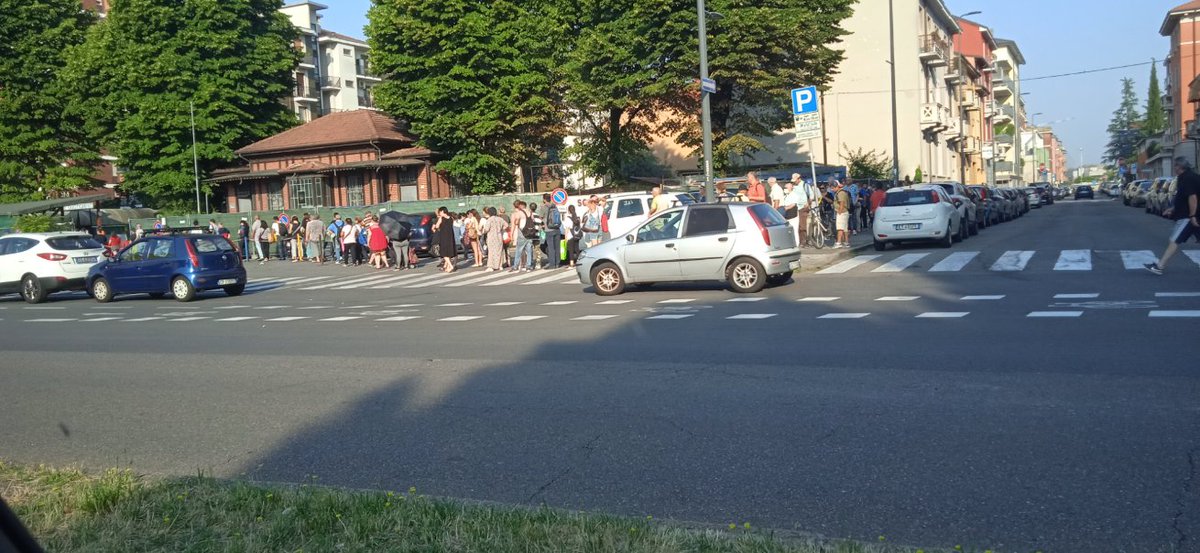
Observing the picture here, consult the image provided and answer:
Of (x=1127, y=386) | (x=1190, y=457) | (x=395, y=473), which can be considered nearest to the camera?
(x=1190, y=457)

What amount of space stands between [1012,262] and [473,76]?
105 ft

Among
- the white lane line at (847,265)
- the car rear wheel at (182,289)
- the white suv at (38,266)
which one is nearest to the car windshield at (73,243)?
the white suv at (38,266)

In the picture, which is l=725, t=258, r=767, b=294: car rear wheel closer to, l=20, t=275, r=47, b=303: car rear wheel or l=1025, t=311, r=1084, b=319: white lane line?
l=1025, t=311, r=1084, b=319: white lane line

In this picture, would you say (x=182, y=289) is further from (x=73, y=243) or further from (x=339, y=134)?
(x=339, y=134)

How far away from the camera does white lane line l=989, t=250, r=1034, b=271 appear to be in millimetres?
19281

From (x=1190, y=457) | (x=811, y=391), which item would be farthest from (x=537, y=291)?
(x=1190, y=457)

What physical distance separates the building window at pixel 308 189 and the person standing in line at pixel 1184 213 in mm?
46269

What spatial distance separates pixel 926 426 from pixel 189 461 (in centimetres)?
495

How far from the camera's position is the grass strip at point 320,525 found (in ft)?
15.1

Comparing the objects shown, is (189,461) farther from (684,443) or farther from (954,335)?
(954,335)

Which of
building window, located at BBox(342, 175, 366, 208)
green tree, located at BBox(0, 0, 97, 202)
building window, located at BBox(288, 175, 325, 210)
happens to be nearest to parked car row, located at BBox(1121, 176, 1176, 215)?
→ building window, located at BBox(342, 175, 366, 208)

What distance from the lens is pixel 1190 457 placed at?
5867mm

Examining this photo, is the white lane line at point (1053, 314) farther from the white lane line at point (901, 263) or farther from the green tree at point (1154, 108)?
the green tree at point (1154, 108)

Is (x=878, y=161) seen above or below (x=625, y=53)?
below
